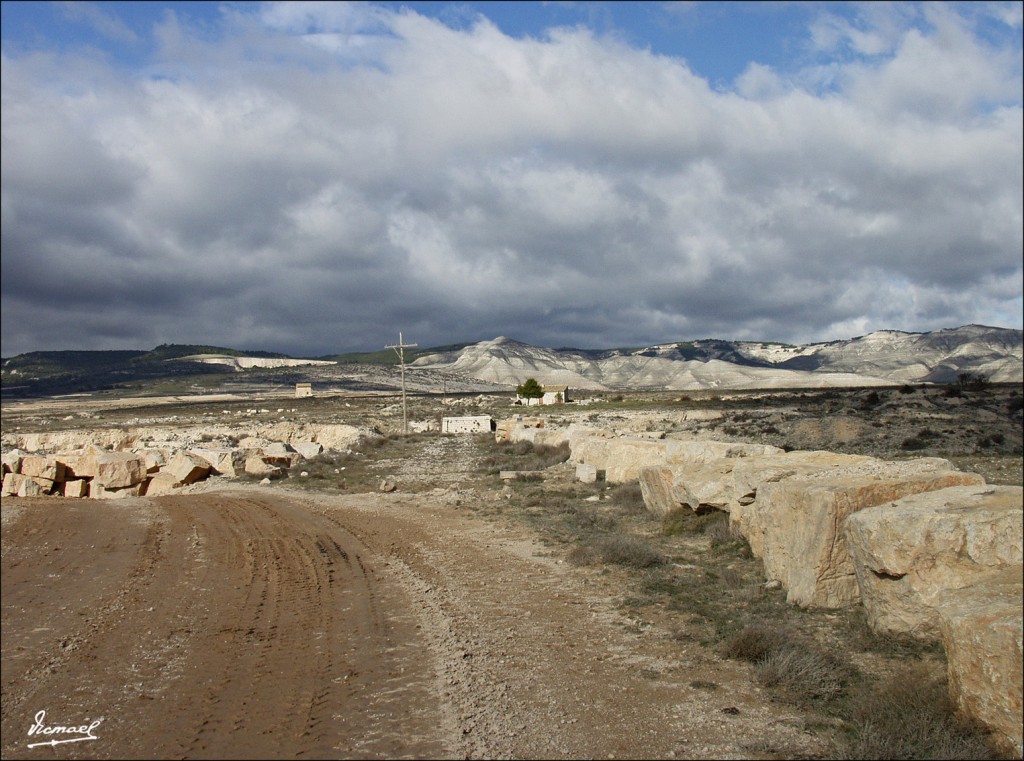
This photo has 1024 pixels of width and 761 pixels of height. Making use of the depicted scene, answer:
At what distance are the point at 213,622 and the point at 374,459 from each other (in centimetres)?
2242

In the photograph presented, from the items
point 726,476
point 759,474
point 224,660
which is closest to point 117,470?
point 224,660

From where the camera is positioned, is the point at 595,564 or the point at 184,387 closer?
the point at 595,564

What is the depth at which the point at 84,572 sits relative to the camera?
34.0 ft

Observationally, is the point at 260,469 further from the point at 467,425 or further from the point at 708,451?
the point at 467,425

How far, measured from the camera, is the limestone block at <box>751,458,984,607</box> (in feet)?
25.0

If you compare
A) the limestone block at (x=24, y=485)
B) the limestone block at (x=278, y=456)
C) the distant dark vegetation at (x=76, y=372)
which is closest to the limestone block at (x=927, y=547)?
the limestone block at (x=278, y=456)

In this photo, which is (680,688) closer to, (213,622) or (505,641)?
(505,641)

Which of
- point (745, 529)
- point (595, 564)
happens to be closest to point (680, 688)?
point (595, 564)

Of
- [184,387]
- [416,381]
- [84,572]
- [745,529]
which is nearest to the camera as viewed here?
[84,572]

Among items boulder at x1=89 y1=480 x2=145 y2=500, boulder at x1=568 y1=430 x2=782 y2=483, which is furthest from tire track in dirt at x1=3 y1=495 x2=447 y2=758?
boulder at x1=89 y1=480 x2=145 y2=500

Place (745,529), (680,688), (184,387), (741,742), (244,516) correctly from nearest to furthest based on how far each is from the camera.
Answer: (741,742) < (680,688) < (745,529) < (244,516) < (184,387)

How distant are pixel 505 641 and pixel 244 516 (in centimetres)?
1039

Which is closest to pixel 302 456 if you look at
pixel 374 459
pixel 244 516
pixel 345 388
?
pixel 374 459

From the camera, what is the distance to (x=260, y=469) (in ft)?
82.8
